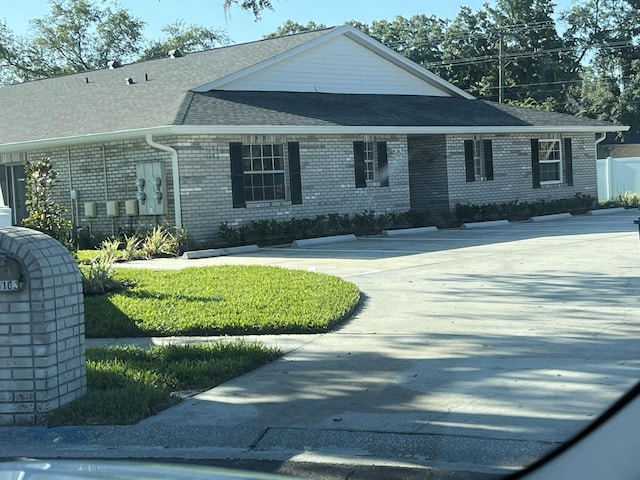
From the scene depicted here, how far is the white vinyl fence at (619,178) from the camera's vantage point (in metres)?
32.1

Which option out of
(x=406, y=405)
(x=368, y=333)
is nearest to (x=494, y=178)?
(x=368, y=333)

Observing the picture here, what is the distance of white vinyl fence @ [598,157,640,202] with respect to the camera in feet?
105

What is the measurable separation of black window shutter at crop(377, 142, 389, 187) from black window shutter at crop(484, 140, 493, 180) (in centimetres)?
397

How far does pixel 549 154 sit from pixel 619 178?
5.77m

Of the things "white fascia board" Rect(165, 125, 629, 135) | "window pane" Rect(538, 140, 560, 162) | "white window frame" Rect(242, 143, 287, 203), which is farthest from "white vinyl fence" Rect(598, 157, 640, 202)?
"white window frame" Rect(242, 143, 287, 203)

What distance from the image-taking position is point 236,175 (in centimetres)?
1981

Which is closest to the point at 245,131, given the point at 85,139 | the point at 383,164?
the point at 85,139

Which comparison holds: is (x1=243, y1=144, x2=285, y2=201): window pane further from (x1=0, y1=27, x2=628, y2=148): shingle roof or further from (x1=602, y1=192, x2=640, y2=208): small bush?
(x1=602, y1=192, x2=640, y2=208): small bush

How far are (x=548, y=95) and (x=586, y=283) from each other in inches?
1658

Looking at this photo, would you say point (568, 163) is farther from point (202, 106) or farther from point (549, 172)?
point (202, 106)

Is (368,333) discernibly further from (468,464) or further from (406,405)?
(468,464)

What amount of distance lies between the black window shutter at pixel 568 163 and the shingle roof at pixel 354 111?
2.28 feet

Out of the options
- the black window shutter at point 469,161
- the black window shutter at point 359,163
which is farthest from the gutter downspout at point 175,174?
the black window shutter at point 469,161

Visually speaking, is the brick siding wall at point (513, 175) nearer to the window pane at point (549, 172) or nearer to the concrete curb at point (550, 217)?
the window pane at point (549, 172)
